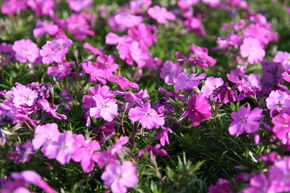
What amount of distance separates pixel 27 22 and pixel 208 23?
2.74 m

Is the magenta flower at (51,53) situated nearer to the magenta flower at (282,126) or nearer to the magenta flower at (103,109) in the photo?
the magenta flower at (103,109)

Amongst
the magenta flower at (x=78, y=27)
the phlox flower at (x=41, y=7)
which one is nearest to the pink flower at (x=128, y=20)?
the magenta flower at (x=78, y=27)

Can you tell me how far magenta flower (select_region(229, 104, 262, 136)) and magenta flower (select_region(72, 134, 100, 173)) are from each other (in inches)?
40.3

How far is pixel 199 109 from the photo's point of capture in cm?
286

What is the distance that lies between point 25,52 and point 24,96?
92 centimetres

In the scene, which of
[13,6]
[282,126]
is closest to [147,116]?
[282,126]

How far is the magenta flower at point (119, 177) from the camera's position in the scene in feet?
8.18

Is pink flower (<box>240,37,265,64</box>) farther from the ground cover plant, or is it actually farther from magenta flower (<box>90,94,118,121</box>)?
magenta flower (<box>90,94,118,121</box>)

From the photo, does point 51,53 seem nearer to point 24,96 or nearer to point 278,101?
point 24,96

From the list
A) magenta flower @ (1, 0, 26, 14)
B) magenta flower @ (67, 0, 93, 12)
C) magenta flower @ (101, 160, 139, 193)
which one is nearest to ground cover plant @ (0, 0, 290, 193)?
magenta flower @ (101, 160, 139, 193)

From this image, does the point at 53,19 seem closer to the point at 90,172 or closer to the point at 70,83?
the point at 70,83

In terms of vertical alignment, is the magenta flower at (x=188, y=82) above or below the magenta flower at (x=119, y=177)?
above

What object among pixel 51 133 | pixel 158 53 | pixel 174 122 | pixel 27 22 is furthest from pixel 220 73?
pixel 27 22

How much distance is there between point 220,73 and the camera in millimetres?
4262
